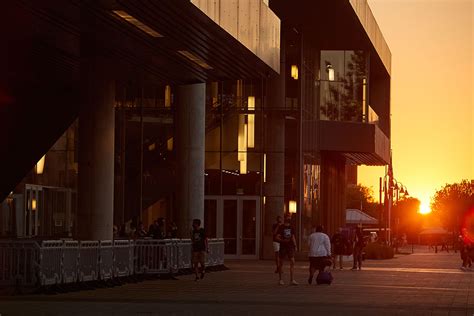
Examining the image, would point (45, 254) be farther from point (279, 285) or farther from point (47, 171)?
point (47, 171)

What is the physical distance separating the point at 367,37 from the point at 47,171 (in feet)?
59.3

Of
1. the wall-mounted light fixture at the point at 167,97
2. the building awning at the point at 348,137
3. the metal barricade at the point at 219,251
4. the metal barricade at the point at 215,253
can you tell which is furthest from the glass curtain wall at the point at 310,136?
the metal barricade at the point at 215,253

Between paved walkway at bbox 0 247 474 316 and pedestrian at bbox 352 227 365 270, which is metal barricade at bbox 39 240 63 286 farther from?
pedestrian at bbox 352 227 365 270

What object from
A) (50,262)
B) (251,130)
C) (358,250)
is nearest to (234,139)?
(251,130)

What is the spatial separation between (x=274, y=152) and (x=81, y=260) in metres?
30.3

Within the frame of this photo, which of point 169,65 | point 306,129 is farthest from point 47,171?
Result: point 169,65

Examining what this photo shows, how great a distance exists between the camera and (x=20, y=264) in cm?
2878

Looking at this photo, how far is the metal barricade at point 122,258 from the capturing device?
3397 centimetres

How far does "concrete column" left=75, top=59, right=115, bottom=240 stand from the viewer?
3581 cm

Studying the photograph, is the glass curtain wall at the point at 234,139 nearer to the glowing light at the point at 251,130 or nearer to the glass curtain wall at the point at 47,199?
the glowing light at the point at 251,130

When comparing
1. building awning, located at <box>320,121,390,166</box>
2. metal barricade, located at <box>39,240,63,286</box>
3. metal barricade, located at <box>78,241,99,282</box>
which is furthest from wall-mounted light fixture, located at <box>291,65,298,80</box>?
metal barricade, located at <box>39,240,63,286</box>

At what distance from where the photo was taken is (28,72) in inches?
1555

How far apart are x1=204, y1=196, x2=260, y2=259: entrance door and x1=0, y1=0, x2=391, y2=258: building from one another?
55mm

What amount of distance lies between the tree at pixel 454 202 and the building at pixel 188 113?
73915 millimetres
